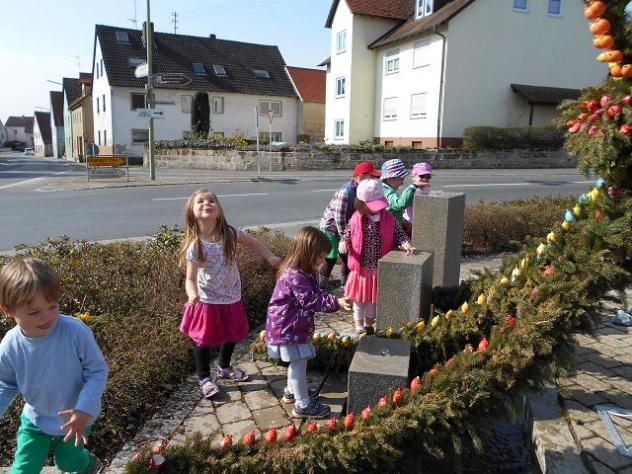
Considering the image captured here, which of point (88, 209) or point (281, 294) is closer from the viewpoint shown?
point (281, 294)

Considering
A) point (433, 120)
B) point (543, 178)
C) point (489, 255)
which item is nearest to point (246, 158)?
point (433, 120)

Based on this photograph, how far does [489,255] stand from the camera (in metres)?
8.27

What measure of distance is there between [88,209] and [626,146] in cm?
1263

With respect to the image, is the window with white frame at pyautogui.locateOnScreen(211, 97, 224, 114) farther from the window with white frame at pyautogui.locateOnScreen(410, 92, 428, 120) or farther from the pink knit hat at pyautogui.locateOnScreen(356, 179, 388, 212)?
the pink knit hat at pyautogui.locateOnScreen(356, 179, 388, 212)

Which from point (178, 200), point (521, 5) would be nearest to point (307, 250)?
point (178, 200)

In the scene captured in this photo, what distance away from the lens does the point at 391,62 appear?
3247 cm

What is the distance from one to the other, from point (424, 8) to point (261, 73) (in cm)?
1710

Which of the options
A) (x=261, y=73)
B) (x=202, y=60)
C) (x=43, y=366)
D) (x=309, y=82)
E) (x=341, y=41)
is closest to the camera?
(x=43, y=366)

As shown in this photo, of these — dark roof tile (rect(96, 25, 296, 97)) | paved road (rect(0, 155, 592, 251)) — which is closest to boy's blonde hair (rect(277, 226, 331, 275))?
paved road (rect(0, 155, 592, 251))

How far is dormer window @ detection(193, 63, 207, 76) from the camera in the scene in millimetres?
42188

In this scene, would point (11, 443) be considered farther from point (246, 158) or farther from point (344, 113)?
point (344, 113)

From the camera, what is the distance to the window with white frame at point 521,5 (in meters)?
28.9

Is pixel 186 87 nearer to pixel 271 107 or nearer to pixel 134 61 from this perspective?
pixel 134 61

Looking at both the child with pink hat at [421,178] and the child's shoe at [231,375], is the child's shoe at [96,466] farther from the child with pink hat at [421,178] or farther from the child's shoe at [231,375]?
the child with pink hat at [421,178]
